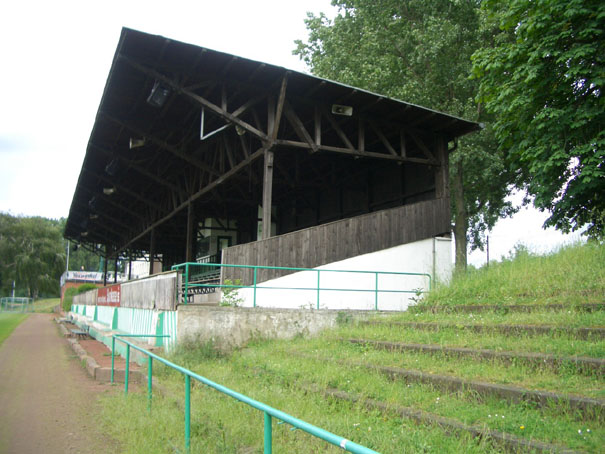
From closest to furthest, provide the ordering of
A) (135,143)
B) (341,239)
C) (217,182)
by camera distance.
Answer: (341,239) < (217,182) < (135,143)

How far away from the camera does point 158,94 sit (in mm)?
14352

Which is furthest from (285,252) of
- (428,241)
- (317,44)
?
(317,44)

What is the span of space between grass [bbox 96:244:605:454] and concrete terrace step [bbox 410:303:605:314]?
0.51ft

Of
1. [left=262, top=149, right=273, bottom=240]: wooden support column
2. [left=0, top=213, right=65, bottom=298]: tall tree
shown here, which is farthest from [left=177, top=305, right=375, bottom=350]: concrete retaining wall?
[left=0, top=213, right=65, bottom=298]: tall tree

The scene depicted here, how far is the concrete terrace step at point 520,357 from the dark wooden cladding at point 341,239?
561 cm

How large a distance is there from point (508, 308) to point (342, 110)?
27.3 ft

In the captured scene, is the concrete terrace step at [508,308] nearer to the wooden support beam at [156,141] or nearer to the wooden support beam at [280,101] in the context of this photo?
the wooden support beam at [280,101]

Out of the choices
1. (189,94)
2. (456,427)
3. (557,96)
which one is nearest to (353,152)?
(189,94)

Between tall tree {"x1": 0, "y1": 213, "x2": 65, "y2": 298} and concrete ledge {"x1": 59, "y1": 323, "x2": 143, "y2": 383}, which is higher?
tall tree {"x1": 0, "y1": 213, "x2": 65, "y2": 298}

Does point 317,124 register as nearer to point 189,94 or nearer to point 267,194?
point 267,194

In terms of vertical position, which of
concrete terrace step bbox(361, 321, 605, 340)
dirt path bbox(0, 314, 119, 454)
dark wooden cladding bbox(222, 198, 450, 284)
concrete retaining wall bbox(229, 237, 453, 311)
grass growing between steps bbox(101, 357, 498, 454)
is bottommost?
dirt path bbox(0, 314, 119, 454)

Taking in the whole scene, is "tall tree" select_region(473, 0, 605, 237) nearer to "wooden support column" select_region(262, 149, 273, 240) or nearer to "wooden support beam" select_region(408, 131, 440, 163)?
"wooden support beam" select_region(408, 131, 440, 163)

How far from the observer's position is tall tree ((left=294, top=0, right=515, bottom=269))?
20.9 metres

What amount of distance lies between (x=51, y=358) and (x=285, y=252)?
7.60m
